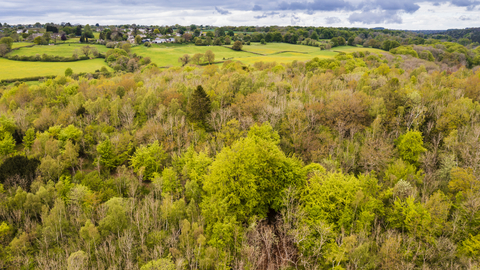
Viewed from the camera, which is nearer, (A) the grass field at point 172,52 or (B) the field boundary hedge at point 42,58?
(B) the field boundary hedge at point 42,58

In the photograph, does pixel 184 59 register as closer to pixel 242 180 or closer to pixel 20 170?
pixel 20 170

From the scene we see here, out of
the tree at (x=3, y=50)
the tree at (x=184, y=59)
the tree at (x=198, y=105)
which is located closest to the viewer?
the tree at (x=198, y=105)

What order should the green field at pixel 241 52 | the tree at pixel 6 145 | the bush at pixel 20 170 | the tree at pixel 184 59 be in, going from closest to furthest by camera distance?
the bush at pixel 20 170
the tree at pixel 6 145
the tree at pixel 184 59
the green field at pixel 241 52

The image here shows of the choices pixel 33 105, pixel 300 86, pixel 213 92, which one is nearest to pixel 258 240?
pixel 213 92

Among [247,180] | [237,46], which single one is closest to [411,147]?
[247,180]

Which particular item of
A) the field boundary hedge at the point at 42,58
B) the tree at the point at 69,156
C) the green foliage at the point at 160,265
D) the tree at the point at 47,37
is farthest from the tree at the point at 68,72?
the green foliage at the point at 160,265

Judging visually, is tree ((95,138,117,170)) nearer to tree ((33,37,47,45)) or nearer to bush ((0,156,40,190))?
bush ((0,156,40,190))

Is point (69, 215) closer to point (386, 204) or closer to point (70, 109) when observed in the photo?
point (70, 109)

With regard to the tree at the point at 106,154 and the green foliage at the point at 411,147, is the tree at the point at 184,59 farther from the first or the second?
the green foliage at the point at 411,147
